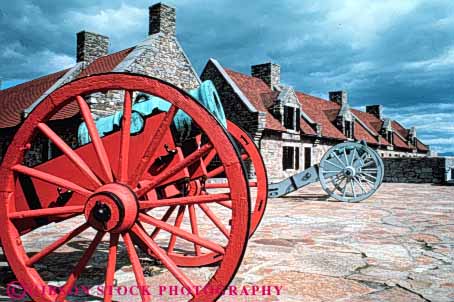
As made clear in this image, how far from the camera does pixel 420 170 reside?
20922mm

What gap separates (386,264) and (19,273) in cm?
294

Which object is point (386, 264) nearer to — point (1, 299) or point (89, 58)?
point (1, 299)

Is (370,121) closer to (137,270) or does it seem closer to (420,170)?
(420,170)

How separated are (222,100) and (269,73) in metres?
5.20

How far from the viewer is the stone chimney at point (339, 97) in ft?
105

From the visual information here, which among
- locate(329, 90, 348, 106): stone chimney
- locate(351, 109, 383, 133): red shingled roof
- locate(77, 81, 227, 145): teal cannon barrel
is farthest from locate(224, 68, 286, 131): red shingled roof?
locate(77, 81, 227, 145): teal cannon barrel

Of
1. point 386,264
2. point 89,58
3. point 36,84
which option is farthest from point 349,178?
point 36,84

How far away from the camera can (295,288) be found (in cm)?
295

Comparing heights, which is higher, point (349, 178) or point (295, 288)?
point (349, 178)

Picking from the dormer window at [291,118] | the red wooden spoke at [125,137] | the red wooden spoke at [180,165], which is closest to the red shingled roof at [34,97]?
the dormer window at [291,118]

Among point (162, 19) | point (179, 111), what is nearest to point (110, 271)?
point (179, 111)

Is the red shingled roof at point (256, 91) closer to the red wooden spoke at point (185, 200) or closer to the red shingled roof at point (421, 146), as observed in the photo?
the red wooden spoke at point (185, 200)

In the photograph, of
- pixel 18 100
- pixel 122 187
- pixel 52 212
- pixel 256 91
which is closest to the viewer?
pixel 122 187

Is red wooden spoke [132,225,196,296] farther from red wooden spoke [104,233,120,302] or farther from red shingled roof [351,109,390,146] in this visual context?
red shingled roof [351,109,390,146]
